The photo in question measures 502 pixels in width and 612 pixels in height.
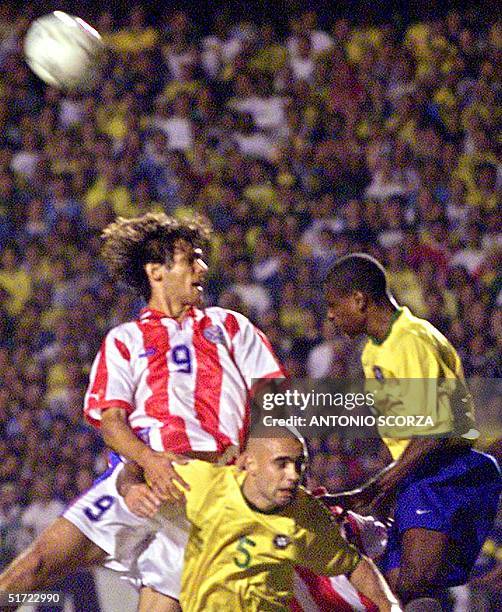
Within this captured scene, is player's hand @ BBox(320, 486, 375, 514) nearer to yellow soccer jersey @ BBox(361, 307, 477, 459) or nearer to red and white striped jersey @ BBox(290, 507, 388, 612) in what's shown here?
red and white striped jersey @ BBox(290, 507, 388, 612)

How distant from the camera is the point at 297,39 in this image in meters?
7.83

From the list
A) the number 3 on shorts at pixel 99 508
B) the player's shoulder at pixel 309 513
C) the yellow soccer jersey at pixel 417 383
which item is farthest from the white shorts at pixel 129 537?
the yellow soccer jersey at pixel 417 383

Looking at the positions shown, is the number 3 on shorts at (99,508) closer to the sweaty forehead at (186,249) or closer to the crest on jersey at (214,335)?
the crest on jersey at (214,335)

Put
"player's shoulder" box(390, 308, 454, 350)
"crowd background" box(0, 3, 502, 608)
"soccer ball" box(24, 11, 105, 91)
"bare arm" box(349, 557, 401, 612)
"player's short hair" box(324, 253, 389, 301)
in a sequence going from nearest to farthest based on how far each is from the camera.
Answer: "bare arm" box(349, 557, 401, 612) < "player's shoulder" box(390, 308, 454, 350) < "player's short hair" box(324, 253, 389, 301) < "soccer ball" box(24, 11, 105, 91) < "crowd background" box(0, 3, 502, 608)

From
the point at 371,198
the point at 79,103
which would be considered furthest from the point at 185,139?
the point at 371,198

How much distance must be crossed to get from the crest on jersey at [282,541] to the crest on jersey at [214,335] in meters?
0.79

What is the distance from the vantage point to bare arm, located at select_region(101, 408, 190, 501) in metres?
3.79

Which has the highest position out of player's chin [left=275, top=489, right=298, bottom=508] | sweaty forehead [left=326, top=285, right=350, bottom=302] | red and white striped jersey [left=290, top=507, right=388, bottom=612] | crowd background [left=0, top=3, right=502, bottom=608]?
crowd background [left=0, top=3, right=502, bottom=608]

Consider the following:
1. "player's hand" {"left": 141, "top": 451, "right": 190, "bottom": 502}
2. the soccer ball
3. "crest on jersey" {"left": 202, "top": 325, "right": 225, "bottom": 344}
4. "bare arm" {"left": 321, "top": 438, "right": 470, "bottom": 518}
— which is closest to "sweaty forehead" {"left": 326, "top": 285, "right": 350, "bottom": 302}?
"crest on jersey" {"left": 202, "top": 325, "right": 225, "bottom": 344}

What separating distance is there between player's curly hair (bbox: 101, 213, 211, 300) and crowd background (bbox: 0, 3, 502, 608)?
6.09ft

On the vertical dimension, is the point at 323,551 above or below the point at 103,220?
below

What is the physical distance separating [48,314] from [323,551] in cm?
347

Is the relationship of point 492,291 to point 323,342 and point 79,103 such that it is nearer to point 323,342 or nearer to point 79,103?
point 323,342

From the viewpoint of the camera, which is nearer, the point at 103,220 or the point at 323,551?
the point at 323,551
